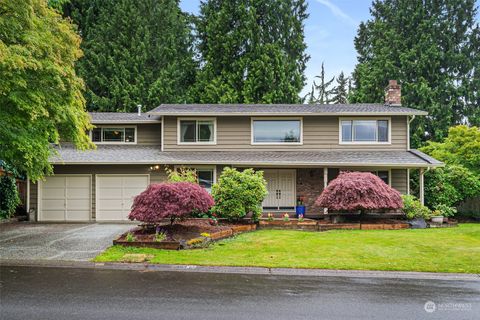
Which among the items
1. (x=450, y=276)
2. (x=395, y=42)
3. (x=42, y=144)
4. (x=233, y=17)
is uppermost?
(x=233, y=17)

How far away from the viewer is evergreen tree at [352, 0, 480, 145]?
32.4 m

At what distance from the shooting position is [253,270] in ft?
28.5

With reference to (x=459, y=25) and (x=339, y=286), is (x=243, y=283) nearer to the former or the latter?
(x=339, y=286)

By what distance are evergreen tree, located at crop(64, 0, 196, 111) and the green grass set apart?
22.5 meters

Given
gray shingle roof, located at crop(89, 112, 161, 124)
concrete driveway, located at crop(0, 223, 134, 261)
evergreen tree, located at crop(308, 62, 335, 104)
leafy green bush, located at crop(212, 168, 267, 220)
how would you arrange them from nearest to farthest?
concrete driveway, located at crop(0, 223, 134, 261) → leafy green bush, located at crop(212, 168, 267, 220) → gray shingle roof, located at crop(89, 112, 161, 124) → evergreen tree, located at crop(308, 62, 335, 104)

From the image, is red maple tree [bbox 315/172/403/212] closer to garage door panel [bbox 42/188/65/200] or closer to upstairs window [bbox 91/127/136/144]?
upstairs window [bbox 91/127/136/144]

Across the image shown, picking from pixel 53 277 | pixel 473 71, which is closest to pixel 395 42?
pixel 473 71

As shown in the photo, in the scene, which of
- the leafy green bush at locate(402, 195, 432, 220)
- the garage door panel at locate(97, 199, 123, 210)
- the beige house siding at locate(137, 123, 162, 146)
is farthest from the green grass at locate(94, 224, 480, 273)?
the beige house siding at locate(137, 123, 162, 146)

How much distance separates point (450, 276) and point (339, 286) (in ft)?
9.18

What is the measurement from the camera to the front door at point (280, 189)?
18.9 meters

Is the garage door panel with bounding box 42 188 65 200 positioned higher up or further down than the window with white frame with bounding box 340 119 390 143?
further down

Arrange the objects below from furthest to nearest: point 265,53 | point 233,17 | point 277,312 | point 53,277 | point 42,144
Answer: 1. point 233,17
2. point 265,53
3. point 42,144
4. point 53,277
5. point 277,312

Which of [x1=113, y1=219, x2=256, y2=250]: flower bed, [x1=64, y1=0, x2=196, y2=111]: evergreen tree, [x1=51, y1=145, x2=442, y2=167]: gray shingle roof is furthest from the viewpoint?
[x1=64, y1=0, x2=196, y2=111]: evergreen tree

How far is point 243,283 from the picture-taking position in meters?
7.64
